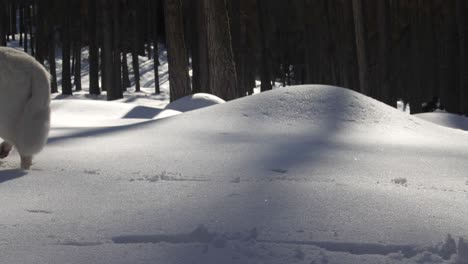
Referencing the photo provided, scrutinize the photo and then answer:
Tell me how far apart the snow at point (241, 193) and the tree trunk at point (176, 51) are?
332 inches

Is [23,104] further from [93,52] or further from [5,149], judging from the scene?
[93,52]

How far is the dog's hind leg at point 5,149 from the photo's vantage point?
491cm

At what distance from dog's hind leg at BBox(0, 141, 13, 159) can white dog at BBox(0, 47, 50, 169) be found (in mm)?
128

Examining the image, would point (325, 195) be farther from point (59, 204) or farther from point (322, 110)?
point (322, 110)

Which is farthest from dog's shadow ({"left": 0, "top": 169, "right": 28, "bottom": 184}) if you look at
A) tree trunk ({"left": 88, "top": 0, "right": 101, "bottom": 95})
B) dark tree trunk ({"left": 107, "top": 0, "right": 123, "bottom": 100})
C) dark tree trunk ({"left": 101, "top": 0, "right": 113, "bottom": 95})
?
tree trunk ({"left": 88, "top": 0, "right": 101, "bottom": 95})

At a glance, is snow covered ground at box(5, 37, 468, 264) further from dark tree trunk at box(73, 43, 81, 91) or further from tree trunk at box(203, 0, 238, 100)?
dark tree trunk at box(73, 43, 81, 91)

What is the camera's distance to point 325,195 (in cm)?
371

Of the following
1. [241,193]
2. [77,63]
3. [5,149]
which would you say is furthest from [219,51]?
[77,63]

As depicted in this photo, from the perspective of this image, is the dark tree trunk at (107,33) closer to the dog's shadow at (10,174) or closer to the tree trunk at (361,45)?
the tree trunk at (361,45)

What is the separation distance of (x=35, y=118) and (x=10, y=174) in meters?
0.58

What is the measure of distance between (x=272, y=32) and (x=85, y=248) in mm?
31372

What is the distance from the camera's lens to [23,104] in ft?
15.4

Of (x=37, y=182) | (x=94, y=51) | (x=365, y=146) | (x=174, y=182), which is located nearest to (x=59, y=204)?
(x=37, y=182)

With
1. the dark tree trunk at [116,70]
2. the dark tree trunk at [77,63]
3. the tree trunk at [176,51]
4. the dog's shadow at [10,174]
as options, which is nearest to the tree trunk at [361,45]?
the tree trunk at [176,51]
